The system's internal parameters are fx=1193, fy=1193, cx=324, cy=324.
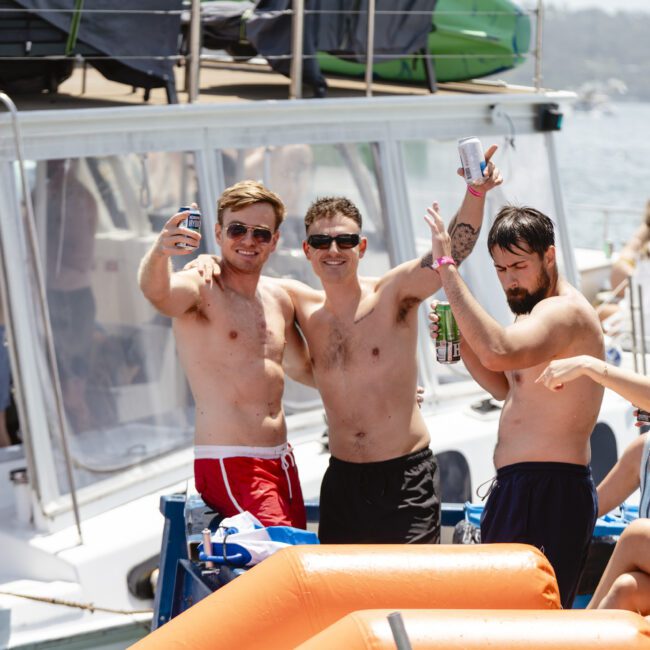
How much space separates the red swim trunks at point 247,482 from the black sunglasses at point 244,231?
0.77 metres

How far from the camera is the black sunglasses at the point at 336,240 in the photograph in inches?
171

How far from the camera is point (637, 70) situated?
117938 mm

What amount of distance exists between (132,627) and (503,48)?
444cm

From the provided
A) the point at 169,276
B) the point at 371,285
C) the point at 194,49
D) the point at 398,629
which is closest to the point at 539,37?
the point at 194,49

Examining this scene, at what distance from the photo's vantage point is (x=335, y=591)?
3.38m

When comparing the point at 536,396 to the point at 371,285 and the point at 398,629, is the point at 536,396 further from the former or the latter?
the point at 398,629

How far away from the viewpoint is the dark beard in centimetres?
396

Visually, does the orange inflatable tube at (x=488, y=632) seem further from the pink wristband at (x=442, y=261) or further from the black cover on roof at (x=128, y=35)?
the black cover on roof at (x=128, y=35)

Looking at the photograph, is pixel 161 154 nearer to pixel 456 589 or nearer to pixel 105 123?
pixel 105 123

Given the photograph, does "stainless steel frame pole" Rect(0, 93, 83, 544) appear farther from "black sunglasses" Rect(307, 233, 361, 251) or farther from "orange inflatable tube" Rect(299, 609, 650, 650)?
"orange inflatable tube" Rect(299, 609, 650, 650)

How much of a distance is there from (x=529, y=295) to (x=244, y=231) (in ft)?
3.48

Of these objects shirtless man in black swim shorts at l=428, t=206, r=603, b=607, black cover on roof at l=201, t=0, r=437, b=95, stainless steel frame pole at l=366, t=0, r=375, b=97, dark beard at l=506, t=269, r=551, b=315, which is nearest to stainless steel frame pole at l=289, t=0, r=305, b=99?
black cover on roof at l=201, t=0, r=437, b=95

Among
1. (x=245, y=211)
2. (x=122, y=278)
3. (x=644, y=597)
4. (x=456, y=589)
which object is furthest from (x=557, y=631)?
(x=122, y=278)

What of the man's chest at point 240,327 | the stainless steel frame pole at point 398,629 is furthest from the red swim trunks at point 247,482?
the stainless steel frame pole at point 398,629
